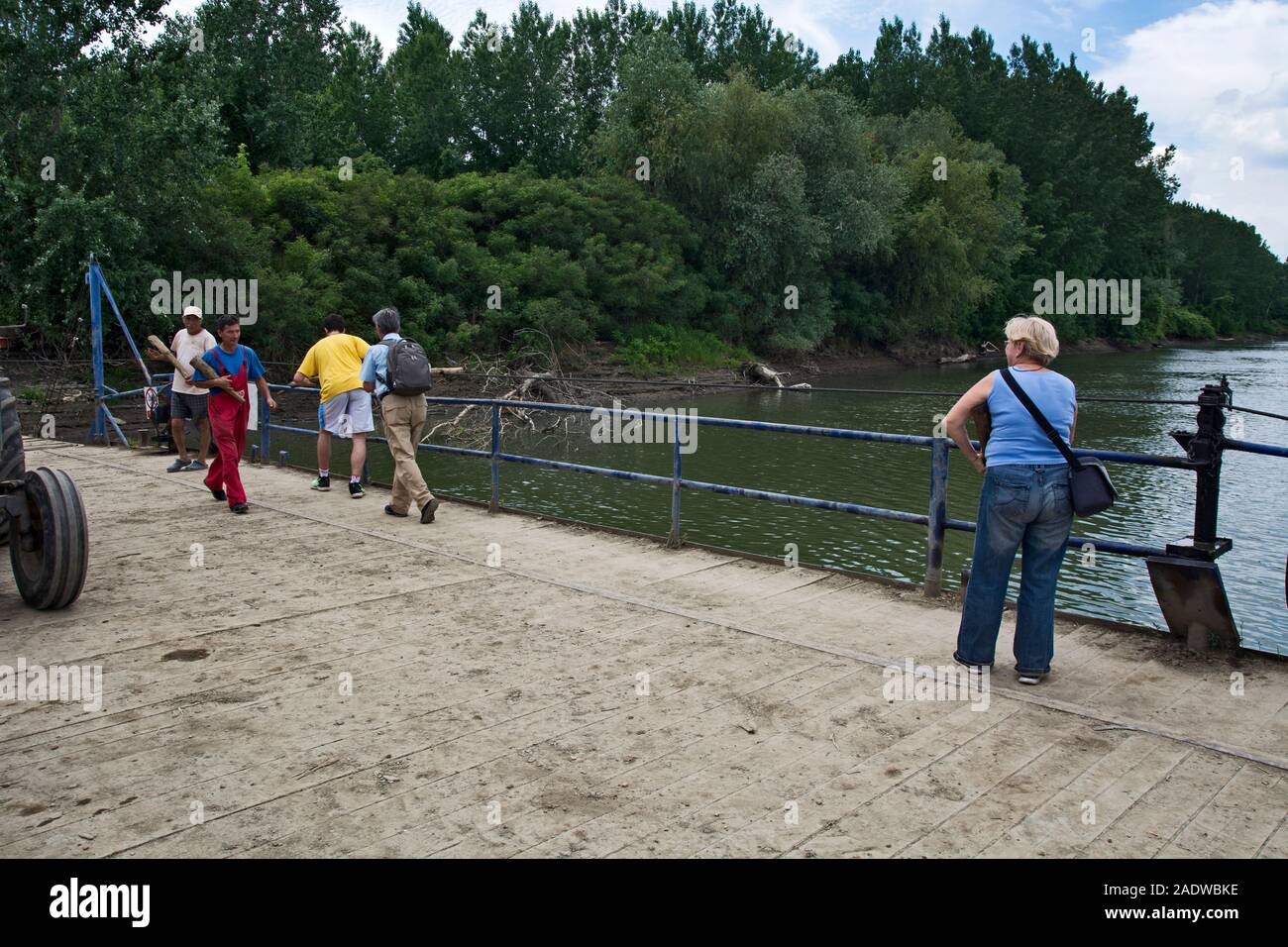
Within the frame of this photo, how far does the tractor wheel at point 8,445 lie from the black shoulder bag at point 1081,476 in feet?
17.3

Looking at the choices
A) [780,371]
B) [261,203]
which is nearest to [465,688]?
[261,203]

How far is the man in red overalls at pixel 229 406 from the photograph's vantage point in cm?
905

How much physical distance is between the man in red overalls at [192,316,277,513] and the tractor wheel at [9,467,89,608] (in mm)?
2971

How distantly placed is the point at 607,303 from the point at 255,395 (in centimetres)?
2985

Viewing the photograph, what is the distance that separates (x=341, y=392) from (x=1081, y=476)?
22.7ft

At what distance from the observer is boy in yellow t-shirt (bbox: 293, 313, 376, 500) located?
32.0 ft

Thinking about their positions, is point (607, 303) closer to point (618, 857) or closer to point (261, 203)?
point (261, 203)

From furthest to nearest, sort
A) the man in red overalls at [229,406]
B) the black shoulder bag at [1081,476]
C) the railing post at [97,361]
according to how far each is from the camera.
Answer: the railing post at [97,361] < the man in red overalls at [229,406] < the black shoulder bag at [1081,476]

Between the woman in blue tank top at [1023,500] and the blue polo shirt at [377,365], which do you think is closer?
the woman in blue tank top at [1023,500]

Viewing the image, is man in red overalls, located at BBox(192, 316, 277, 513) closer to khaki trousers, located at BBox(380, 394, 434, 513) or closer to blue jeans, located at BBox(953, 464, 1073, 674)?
khaki trousers, located at BBox(380, 394, 434, 513)

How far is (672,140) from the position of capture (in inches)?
1705

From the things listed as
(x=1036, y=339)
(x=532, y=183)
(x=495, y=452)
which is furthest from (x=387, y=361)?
(x=532, y=183)

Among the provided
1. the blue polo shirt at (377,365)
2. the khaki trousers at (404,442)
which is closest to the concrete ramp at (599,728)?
the khaki trousers at (404,442)

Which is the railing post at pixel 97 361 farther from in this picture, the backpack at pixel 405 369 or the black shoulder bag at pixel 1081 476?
the black shoulder bag at pixel 1081 476
